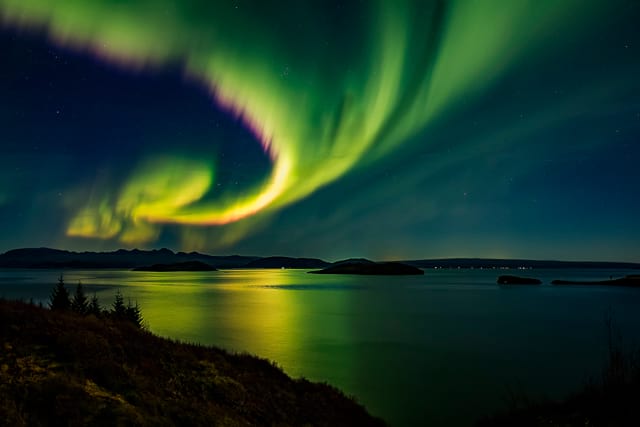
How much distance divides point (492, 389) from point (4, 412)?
2288cm

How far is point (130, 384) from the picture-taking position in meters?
10.7

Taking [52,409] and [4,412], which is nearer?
[4,412]

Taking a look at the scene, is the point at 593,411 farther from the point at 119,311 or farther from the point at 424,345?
the point at 119,311

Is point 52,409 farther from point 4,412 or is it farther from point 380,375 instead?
point 380,375

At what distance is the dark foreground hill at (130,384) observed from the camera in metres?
8.59

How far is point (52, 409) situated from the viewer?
8328 mm

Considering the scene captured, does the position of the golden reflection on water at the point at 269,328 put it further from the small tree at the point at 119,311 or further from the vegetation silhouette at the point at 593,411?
the vegetation silhouette at the point at 593,411

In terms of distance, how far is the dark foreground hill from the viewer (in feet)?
28.2

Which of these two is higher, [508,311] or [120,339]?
[120,339]

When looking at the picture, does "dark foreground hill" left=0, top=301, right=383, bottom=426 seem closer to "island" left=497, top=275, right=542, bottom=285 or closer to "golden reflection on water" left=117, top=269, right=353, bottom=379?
"golden reflection on water" left=117, top=269, right=353, bottom=379

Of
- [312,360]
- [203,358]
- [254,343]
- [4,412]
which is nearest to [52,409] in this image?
[4,412]

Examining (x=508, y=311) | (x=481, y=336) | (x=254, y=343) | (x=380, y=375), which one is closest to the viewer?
(x=380, y=375)

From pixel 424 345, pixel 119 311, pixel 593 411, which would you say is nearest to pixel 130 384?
pixel 593 411

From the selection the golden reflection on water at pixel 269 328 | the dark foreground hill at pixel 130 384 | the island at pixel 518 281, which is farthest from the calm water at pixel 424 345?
the island at pixel 518 281
